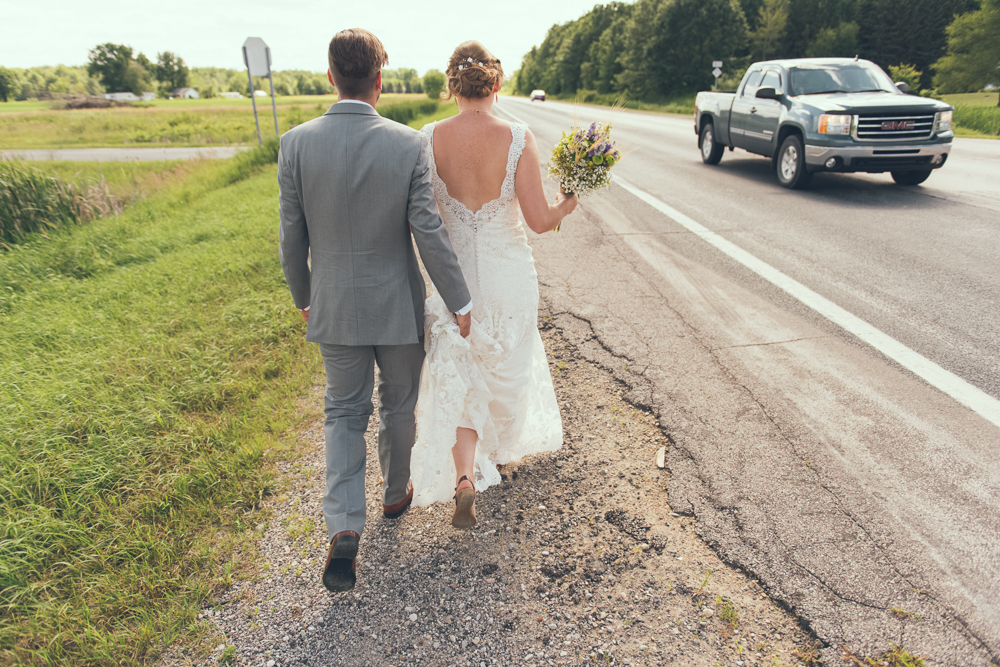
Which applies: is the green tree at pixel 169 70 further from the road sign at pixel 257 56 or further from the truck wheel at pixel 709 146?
the truck wheel at pixel 709 146

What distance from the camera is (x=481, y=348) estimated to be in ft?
→ 8.89

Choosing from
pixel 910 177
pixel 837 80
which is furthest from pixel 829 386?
pixel 837 80

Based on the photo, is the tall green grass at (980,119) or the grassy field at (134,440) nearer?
the grassy field at (134,440)

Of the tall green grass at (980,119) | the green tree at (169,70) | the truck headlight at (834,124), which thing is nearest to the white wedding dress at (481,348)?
the truck headlight at (834,124)

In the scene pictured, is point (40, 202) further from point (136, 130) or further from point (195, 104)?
point (195, 104)

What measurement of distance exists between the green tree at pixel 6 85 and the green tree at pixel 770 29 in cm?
11358

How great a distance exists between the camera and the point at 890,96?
911 centimetres

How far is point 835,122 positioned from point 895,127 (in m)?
0.83

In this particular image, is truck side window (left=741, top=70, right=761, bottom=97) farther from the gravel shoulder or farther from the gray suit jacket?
the gray suit jacket

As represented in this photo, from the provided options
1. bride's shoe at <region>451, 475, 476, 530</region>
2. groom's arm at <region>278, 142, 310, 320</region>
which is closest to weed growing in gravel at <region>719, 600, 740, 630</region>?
bride's shoe at <region>451, 475, 476, 530</region>

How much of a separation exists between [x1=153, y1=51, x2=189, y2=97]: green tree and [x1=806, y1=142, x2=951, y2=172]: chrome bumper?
15872 centimetres

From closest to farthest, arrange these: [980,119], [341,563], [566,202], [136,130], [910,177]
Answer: [341,563] → [566,202] → [910,177] → [980,119] → [136,130]

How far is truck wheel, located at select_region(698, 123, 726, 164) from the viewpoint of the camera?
12.1 m

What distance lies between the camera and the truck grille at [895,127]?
27.8 feet
